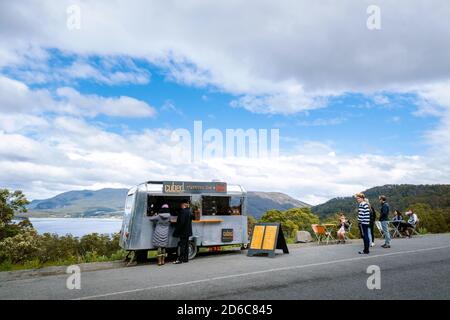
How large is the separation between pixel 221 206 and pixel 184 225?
2255 mm

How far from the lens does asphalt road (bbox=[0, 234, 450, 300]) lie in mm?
6578

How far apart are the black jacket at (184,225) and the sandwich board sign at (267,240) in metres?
2.58

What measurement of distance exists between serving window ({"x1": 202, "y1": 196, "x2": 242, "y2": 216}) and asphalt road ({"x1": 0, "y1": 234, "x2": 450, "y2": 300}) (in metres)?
2.29

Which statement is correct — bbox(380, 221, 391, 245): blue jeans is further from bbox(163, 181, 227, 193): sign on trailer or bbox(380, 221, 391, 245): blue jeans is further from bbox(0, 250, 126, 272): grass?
bbox(0, 250, 126, 272): grass

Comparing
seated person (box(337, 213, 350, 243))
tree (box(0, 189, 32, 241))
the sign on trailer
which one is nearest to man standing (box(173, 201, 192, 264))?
the sign on trailer

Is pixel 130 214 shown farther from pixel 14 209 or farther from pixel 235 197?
pixel 14 209

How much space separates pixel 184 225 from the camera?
11555 millimetres

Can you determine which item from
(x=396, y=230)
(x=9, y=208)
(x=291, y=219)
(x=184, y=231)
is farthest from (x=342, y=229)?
(x=291, y=219)

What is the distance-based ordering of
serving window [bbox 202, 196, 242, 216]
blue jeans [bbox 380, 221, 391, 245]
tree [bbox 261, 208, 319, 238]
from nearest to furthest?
serving window [bbox 202, 196, 242, 216] → blue jeans [bbox 380, 221, 391, 245] → tree [bbox 261, 208, 319, 238]

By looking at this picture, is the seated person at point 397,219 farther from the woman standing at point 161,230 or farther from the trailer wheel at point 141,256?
the trailer wheel at point 141,256

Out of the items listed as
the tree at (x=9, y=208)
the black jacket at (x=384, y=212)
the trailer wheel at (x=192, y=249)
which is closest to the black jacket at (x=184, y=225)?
the trailer wheel at (x=192, y=249)

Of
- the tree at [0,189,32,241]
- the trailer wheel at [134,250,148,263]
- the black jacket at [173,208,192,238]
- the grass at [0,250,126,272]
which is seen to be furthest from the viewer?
the tree at [0,189,32,241]

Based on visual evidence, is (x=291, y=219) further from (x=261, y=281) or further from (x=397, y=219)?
(x=261, y=281)
